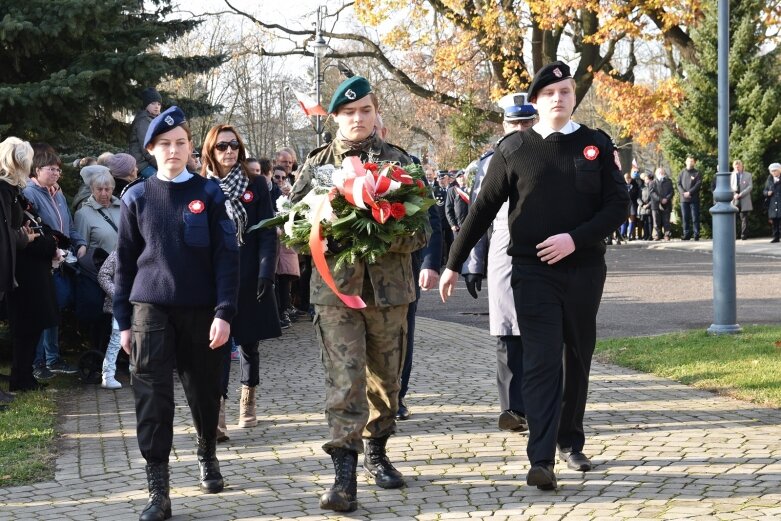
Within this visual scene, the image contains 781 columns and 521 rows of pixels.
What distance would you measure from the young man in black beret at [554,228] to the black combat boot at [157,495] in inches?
71.7

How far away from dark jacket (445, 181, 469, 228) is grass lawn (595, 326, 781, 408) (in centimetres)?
616

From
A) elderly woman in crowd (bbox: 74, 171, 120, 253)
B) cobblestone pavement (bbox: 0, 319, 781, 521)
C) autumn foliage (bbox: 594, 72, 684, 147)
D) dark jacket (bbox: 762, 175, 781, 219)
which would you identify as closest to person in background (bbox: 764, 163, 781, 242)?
dark jacket (bbox: 762, 175, 781, 219)

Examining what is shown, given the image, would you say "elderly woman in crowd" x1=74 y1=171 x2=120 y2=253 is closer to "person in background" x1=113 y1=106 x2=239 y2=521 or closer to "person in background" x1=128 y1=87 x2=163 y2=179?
"person in background" x1=128 y1=87 x2=163 y2=179

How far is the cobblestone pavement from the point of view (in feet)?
17.6

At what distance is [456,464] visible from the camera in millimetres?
6246

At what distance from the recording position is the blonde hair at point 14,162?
8453 mm

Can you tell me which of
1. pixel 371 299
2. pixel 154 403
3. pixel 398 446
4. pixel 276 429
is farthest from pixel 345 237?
pixel 276 429

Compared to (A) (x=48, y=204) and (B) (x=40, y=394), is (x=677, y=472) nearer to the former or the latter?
(B) (x=40, y=394)

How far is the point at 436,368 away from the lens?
10000mm

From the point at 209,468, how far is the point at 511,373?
86.4 inches

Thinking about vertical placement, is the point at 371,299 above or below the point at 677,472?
above

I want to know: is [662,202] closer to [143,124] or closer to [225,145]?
[143,124]

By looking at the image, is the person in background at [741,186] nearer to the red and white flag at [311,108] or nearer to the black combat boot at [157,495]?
the red and white flag at [311,108]

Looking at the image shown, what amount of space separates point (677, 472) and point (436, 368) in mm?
4311
